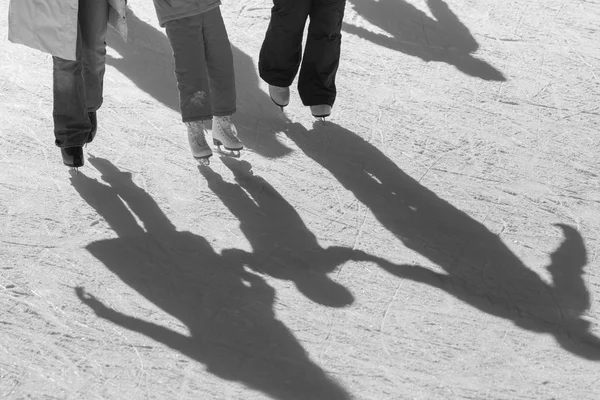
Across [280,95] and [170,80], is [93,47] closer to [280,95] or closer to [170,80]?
[280,95]

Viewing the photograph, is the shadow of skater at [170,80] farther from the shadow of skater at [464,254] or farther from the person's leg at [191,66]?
the person's leg at [191,66]

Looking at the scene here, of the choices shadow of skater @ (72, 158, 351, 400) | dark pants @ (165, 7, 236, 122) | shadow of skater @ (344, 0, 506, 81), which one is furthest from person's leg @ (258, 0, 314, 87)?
shadow of skater @ (344, 0, 506, 81)

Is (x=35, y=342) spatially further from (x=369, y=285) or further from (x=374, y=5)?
(x=374, y=5)

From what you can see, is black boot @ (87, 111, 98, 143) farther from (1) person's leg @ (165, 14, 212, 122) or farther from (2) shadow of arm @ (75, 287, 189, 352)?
(2) shadow of arm @ (75, 287, 189, 352)

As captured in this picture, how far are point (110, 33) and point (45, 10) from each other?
8.13 ft

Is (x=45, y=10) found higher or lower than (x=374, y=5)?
higher

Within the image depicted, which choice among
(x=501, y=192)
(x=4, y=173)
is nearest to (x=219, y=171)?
(x=4, y=173)

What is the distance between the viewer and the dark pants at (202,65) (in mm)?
4820

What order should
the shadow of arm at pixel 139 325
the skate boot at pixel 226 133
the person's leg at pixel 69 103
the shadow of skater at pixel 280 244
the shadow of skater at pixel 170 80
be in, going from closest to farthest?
the shadow of arm at pixel 139 325, the shadow of skater at pixel 280 244, the person's leg at pixel 69 103, the skate boot at pixel 226 133, the shadow of skater at pixel 170 80

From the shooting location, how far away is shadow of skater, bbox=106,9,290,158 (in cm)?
557

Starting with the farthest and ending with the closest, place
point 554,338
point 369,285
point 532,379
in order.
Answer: point 369,285
point 554,338
point 532,379

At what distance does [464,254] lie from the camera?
4.49m

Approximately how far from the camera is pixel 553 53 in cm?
691

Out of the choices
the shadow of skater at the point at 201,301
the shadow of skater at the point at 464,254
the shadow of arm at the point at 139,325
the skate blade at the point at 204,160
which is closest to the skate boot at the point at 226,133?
the skate blade at the point at 204,160
